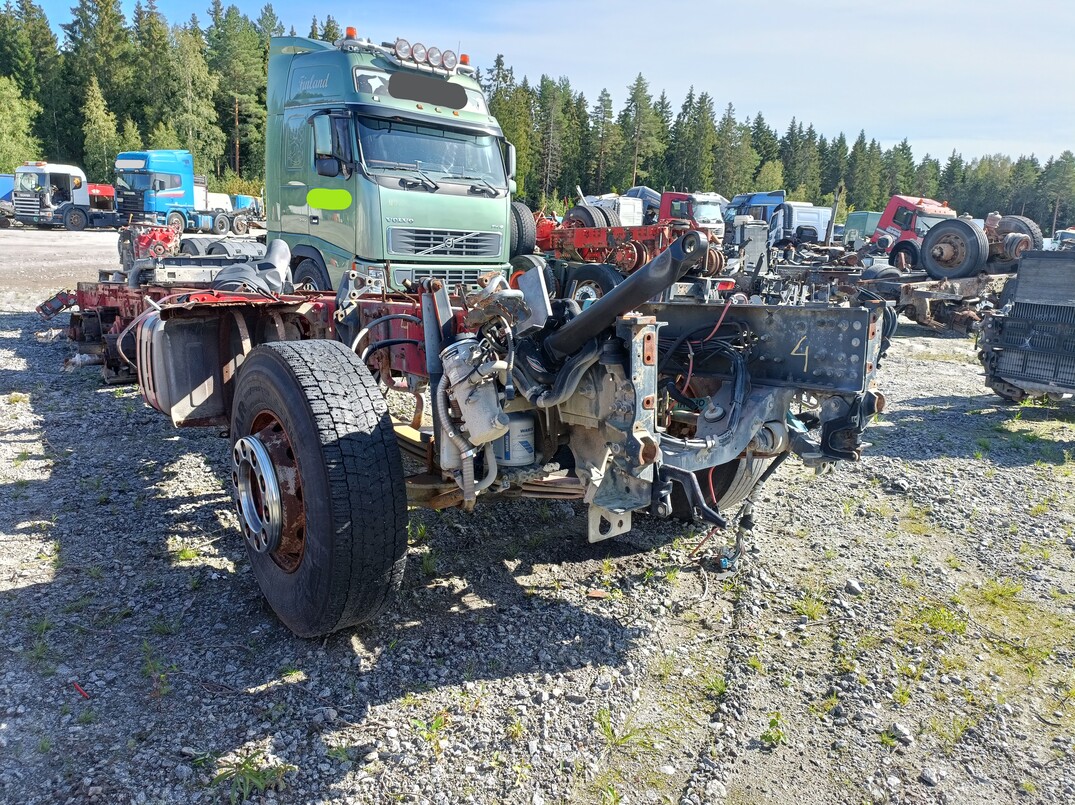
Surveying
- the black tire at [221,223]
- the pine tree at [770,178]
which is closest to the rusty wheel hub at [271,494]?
Answer: the black tire at [221,223]

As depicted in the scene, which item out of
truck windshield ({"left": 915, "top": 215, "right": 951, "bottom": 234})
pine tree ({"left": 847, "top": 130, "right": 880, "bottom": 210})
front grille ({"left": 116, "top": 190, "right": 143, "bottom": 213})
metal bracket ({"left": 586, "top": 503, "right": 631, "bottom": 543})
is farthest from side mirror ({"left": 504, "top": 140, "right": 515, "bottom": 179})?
pine tree ({"left": 847, "top": 130, "right": 880, "bottom": 210})

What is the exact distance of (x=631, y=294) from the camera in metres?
2.64

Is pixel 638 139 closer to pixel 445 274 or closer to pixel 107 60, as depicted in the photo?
pixel 107 60

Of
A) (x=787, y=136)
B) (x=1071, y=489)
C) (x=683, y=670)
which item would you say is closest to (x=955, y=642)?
(x=683, y=670)

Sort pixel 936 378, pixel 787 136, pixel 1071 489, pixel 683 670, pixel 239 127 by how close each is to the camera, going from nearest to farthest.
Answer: pixel 683 670
pixel 1071 489
pixel 936 378
pixel 239 127
pixel 787 136

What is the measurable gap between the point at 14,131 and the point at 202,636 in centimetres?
6421

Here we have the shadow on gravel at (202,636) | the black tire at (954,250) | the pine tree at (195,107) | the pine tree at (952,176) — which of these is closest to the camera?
the shadow on gravel at (202,636)

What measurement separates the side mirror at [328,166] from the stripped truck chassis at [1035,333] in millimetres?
7339

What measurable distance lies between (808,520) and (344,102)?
5849 mm

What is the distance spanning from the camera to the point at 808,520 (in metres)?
4.94

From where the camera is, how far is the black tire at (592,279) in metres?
13.1

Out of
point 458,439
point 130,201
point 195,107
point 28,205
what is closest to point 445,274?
point 458,439

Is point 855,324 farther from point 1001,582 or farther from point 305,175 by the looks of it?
point 305,175

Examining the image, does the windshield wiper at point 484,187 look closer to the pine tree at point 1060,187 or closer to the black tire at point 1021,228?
the black tire at point 1021,228
